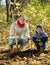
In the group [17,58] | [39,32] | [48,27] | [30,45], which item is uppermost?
[39,32]

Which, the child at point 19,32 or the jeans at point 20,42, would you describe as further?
the jeans at point 20,42

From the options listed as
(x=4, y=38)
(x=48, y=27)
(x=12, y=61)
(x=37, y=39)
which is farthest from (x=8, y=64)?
(x=48, y=27)

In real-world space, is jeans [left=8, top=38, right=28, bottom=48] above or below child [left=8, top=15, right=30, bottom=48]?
below

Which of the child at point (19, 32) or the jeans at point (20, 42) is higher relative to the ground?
the child at point (19, 32)

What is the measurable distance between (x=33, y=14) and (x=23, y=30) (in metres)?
5.20

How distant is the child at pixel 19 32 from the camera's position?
7.31 metres

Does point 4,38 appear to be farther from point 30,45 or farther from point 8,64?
point 8,64

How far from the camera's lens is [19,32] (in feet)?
24.3

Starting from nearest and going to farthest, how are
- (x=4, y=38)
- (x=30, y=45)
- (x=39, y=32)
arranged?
(x=39, y=32)
(x=30, y=45)
(x=4, y=38)

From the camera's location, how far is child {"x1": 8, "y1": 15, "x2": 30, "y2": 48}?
7.31 m

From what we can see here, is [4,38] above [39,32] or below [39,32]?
below

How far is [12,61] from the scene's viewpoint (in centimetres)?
615

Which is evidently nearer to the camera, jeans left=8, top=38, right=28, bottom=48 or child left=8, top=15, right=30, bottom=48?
child left=8, top=15, right=30, bottom=48

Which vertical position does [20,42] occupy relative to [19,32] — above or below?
below
